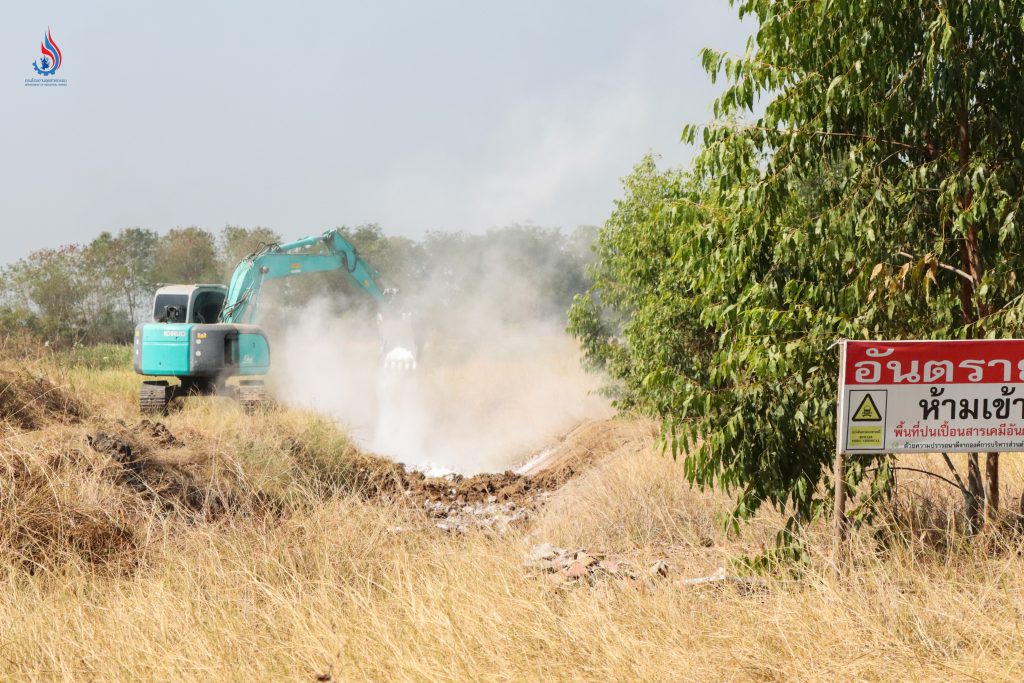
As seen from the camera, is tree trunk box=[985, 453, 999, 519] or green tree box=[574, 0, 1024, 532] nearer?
green tree box=[574, 0, 1024, 532]

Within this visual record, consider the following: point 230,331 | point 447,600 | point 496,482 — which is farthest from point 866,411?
point 230,331

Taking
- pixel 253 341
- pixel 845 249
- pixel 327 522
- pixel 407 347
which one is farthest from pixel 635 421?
pixel 845 249

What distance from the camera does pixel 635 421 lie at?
55.7 ft

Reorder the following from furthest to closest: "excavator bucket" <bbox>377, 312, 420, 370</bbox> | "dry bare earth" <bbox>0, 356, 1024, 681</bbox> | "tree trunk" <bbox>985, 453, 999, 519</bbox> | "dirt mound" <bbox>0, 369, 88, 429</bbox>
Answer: "excavator bucket" <bbox>377, 312, 420, 370</bbox>, "dirt mound" <bbox>0, 369, 88, 429</bbox>, "tree trunk" <bbox>985, 453, 999, 519</bbox>, "dry bare earth" <bbox>0, 356, 1024, 681</bbox>

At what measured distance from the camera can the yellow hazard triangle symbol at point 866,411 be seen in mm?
5797

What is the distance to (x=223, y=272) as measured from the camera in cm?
4866

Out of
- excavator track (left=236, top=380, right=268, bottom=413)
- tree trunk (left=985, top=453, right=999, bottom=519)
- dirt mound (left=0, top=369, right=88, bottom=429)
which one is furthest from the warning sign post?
excavator track (left=236, top=380, right=268, bottom=413)

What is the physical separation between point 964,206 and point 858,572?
2.50m

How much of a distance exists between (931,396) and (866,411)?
0.42 meters

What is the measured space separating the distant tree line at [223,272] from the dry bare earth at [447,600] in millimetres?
11771

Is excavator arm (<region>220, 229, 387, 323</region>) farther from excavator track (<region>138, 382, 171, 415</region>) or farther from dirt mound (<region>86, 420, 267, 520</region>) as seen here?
dirt mound (<region>86, 420, 267, 520</region>)

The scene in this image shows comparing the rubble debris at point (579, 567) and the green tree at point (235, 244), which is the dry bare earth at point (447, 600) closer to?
the rubble debris at point (579, 567)

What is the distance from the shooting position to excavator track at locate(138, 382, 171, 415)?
59.8 feet

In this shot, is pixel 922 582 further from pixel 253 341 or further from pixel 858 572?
pixel 253 341
